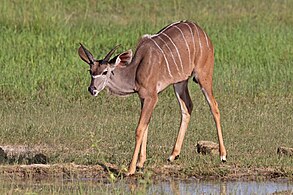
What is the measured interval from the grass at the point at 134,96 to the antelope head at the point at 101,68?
0.83m

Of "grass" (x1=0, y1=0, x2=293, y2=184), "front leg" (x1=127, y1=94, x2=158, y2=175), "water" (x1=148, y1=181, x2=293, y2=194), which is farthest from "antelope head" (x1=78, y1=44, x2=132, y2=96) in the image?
"water" (x1=148, y1=181, x2=293, y2=194)

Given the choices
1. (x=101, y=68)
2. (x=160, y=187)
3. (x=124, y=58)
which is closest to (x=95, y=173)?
(x=160, y=187)

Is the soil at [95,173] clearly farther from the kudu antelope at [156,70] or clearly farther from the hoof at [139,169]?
the kudu antelope at [156,70]

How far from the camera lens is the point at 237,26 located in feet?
51.1

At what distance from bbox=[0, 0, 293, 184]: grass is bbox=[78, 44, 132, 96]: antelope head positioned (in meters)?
0.83

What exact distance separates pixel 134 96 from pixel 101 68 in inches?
151

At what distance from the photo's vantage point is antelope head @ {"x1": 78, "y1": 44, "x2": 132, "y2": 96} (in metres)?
7.96

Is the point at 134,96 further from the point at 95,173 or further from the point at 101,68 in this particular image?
the point at 101,68

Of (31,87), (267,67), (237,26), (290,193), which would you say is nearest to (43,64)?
(31,87)

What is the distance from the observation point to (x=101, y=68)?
804cm

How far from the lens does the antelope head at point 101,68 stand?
7957mm

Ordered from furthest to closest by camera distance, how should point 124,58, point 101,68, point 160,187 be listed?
point 124,58 < point 101,68 < point 160,187

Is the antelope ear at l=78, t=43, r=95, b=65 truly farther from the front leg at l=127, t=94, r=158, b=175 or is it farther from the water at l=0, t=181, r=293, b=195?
the water at l=0, t=181, r=293, b=195

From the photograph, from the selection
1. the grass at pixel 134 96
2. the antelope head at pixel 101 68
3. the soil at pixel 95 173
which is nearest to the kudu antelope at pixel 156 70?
the antelope head at pixel 101 68
